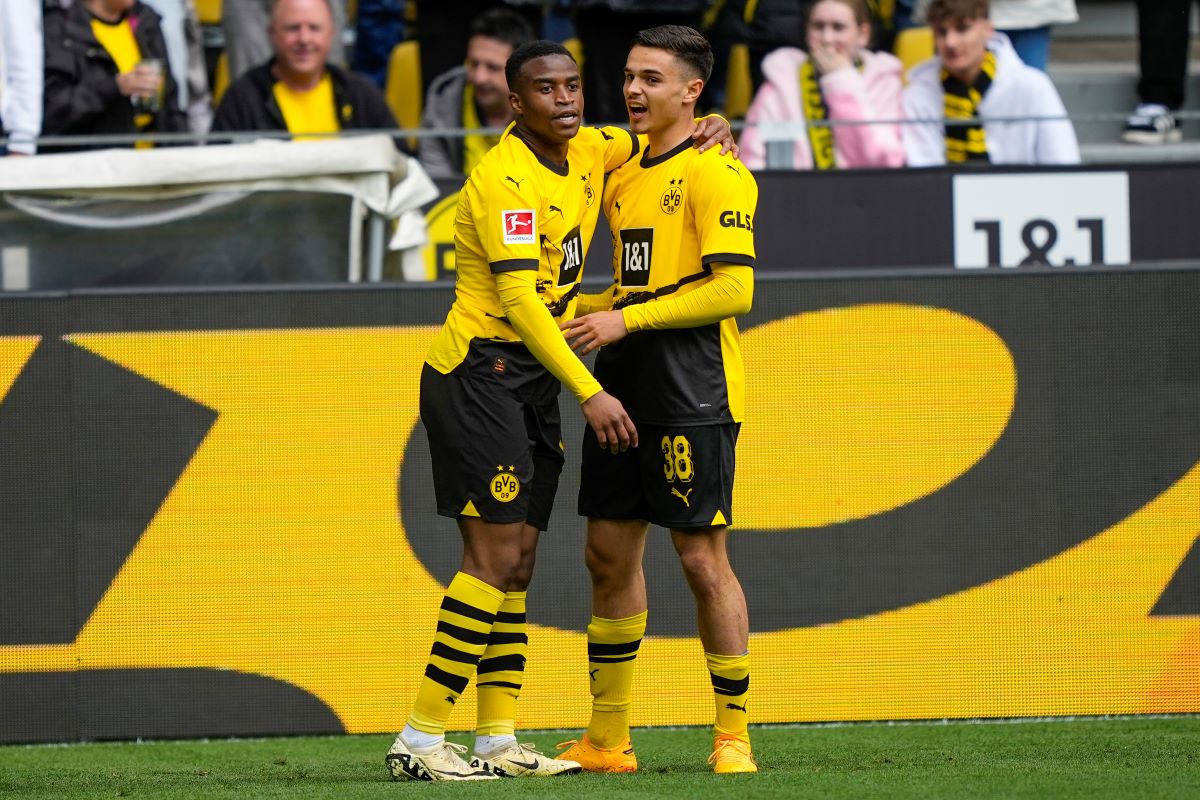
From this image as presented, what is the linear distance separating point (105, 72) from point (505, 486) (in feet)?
13.2

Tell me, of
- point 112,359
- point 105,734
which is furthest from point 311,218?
point 105,734

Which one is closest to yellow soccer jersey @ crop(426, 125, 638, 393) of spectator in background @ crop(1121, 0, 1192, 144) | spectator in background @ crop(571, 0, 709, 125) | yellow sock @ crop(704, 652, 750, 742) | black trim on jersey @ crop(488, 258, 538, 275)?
black trim on jersey @ crop(488, 258, 538, 275)

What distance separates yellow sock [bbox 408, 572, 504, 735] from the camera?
15.4 feet

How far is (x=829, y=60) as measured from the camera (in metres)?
8.00

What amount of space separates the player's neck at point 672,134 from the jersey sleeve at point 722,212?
0.51ft

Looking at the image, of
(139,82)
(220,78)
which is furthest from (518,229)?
(220,78)

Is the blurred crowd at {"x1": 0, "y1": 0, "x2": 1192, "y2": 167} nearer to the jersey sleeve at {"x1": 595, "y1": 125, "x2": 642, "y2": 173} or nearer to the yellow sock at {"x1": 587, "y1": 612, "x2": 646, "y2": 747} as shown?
the jersey sleeve at {"x1": 595, "y1": 125, "x2": 642, "y2": 173}

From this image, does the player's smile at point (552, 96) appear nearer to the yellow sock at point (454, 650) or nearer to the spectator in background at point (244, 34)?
the yellow sock at point (454, 650)

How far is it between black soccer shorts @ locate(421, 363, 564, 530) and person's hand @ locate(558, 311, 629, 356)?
0.24 m

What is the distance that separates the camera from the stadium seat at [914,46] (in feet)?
29.3

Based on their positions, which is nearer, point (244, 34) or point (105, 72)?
point (105, 72)

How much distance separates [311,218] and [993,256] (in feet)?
8.95

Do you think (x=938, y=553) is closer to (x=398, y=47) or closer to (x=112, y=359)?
(x=112, y=359)

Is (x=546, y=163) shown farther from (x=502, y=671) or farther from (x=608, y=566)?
(x=502, y=671)
